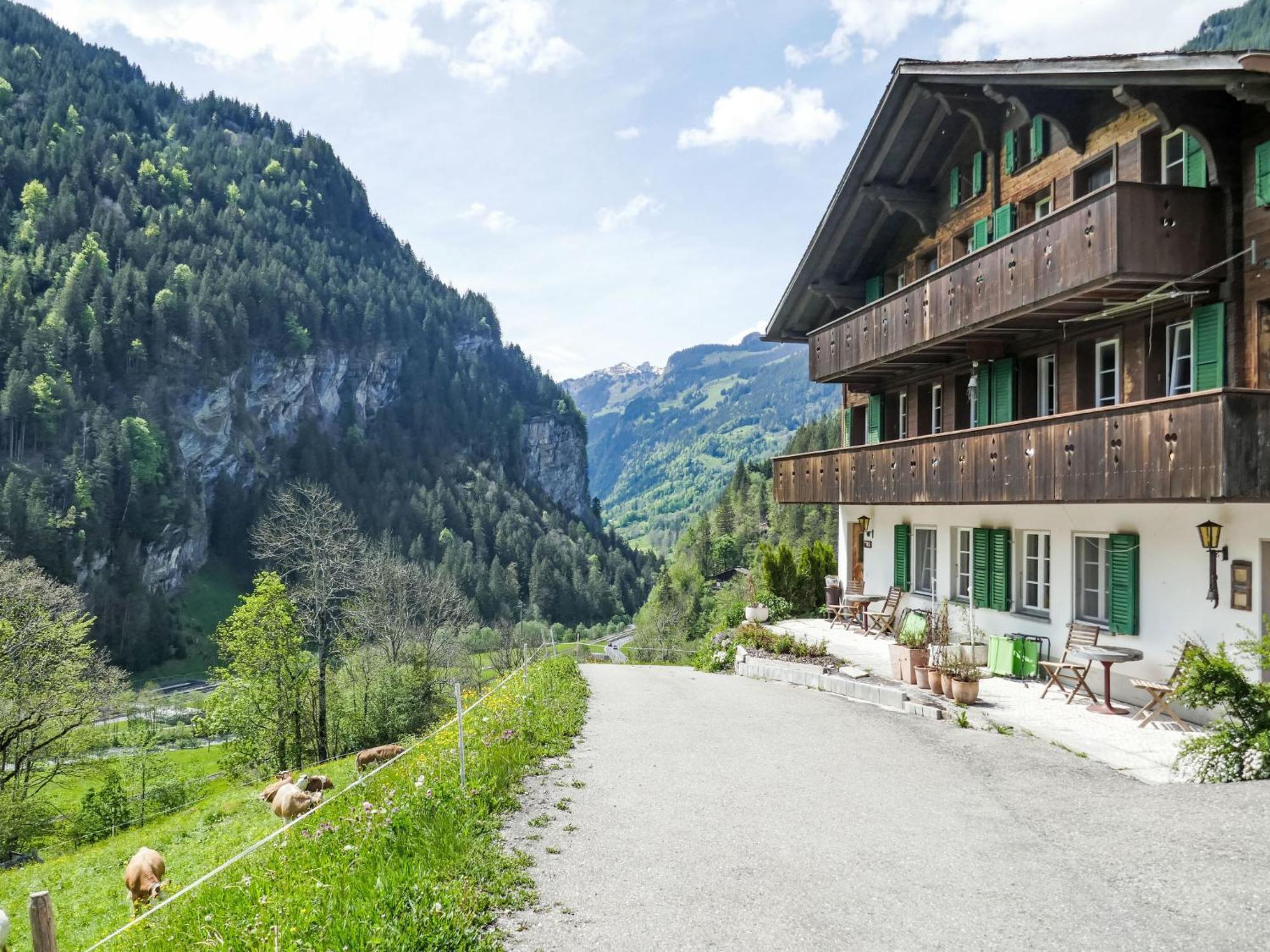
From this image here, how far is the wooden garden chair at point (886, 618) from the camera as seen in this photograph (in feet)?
71.2

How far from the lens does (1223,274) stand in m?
12.5

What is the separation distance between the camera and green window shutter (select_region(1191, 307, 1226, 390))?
490 inches

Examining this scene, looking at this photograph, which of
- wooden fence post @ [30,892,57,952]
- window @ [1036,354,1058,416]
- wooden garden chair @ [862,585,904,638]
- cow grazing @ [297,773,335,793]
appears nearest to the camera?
wooden fence post @ [30,892,57,952]

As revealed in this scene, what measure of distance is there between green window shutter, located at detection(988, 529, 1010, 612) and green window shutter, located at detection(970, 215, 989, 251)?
6.24 metres

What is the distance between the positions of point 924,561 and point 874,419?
4.60 m

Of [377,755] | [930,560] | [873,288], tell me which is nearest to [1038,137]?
[873,288]

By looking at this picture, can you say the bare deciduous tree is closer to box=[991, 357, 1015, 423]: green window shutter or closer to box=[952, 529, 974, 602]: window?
box=[952, 529, 974, 602]: window

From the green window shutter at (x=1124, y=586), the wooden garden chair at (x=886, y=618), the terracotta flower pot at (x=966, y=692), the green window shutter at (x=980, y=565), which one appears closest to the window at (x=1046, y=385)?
the green window shutter at (x=980, y=565)

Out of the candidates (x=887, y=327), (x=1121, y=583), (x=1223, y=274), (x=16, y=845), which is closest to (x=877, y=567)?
(x=887, y=327)

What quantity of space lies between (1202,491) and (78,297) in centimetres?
16162

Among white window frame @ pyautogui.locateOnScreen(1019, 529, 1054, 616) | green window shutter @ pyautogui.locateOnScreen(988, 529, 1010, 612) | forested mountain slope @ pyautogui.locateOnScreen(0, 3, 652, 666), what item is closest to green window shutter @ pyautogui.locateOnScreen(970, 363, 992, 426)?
green window shutter @ pyautogui.locateOnScreen(988, 529, 1010, 612)

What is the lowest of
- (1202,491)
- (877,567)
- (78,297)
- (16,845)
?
(16,845)

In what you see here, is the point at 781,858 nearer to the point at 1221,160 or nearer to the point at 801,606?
the point at 1221,160

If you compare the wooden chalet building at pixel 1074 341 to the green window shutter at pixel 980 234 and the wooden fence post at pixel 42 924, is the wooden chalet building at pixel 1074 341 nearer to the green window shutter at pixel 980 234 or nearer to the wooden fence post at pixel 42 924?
the green window shutter at pixel 980 234
